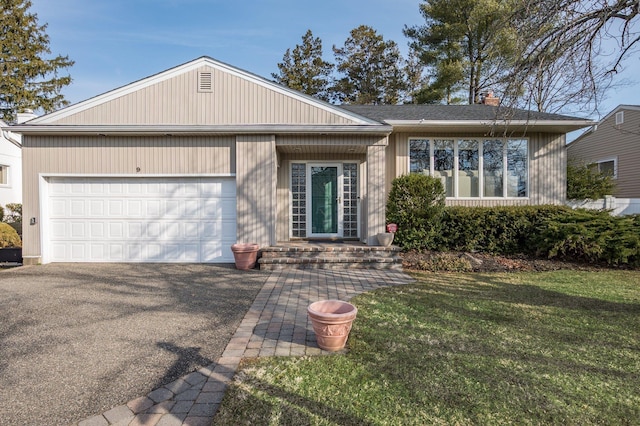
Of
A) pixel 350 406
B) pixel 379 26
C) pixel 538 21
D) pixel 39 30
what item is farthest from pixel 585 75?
pixel 39 30

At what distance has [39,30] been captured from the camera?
19.4 meters

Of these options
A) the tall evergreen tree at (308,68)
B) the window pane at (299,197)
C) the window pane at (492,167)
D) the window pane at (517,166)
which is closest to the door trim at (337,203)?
the window pane at (299,197)

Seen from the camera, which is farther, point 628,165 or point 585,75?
point 628,165

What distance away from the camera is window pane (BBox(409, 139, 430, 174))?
934cm

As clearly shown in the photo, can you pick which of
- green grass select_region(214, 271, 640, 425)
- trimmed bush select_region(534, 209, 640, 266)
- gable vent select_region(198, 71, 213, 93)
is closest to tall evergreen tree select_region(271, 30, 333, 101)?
gable vent select_region(198, 71, 213, 93)

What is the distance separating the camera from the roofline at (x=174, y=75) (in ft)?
25.6

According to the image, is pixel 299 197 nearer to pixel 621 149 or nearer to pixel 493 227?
pixel 493 227

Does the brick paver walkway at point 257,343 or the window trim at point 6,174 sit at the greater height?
the window trim at point 6,174

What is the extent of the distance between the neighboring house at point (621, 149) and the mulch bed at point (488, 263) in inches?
→ 291

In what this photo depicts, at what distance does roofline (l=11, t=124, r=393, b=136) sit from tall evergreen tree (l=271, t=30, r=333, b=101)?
1657 cm

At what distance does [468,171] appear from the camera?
9320mm

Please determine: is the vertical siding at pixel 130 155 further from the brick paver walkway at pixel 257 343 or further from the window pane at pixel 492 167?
the window pane at pixel 492 167

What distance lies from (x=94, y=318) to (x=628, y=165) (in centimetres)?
1798

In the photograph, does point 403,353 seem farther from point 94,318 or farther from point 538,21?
point 538,21
